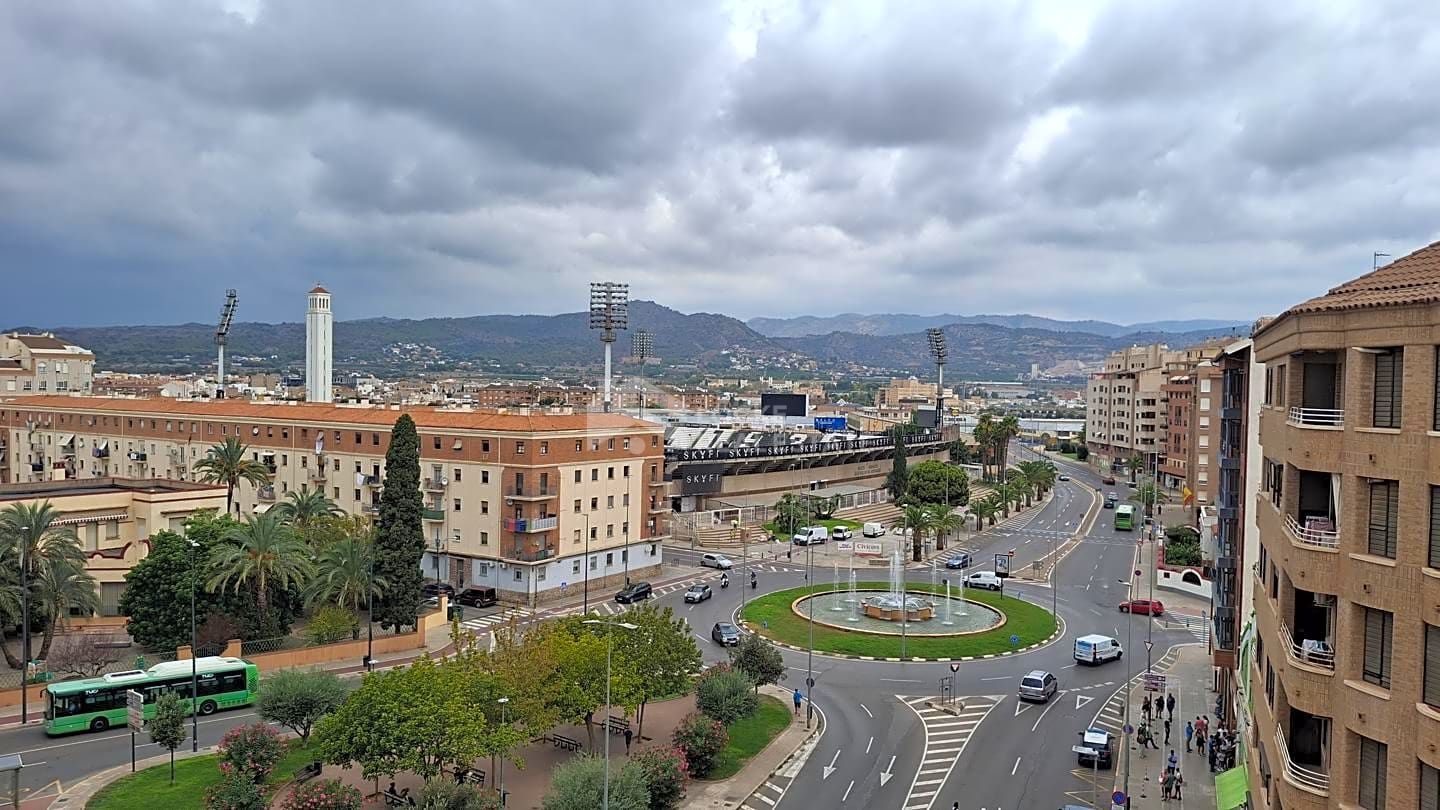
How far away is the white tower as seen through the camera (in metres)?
124

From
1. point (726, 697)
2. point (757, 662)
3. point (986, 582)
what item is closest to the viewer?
point (726, 697)

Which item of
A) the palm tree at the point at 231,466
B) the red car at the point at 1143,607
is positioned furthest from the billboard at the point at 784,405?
the palm tree at the point at 231,466

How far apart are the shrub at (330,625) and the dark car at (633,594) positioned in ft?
60.7

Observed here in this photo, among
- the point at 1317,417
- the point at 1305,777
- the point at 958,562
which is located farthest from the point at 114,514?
the point at 1317,417

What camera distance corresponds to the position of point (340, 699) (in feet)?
121

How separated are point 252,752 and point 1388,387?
3111 cm

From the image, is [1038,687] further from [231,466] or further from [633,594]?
[231,466]

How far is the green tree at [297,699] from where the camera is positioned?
117 ft

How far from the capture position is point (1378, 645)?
15.9m

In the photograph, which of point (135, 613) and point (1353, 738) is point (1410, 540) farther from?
point (135, 613)

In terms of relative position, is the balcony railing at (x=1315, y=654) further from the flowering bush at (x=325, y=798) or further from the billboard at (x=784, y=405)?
the billboard at (x=784, y=405)

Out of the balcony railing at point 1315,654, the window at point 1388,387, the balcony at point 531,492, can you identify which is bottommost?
the balcony at point 531,492

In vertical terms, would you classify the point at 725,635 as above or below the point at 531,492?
below

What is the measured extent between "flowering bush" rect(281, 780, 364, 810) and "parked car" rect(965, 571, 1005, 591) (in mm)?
50604
